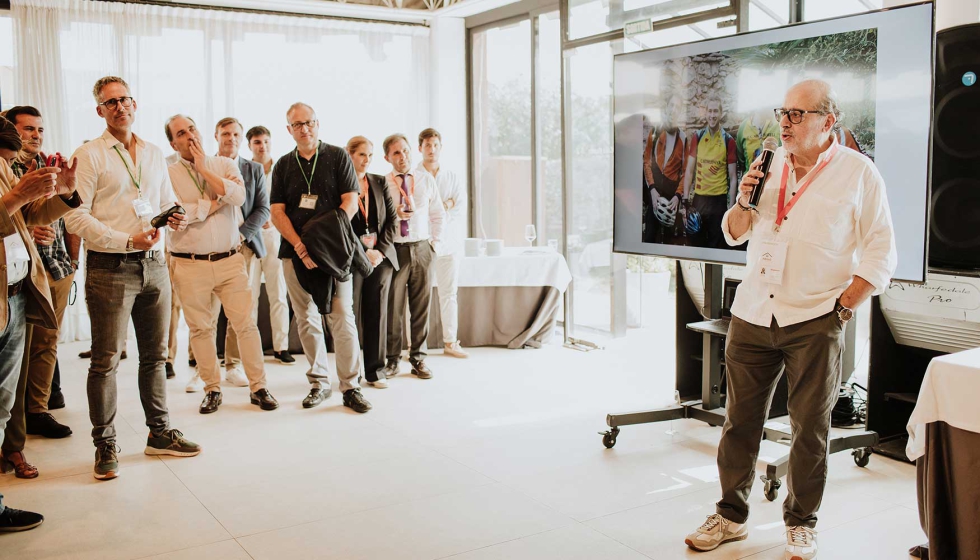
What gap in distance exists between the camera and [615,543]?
3.09 metres

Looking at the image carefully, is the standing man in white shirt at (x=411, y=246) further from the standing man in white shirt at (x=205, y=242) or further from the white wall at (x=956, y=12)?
the white wall at (x=956, y=12)

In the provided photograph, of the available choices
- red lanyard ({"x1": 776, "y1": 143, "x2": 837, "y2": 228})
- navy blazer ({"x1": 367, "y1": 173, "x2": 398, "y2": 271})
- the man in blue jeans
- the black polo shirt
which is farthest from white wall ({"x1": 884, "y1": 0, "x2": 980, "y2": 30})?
the man in blue jeans

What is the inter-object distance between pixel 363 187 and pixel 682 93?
2218mm

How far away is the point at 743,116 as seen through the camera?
3855 mm

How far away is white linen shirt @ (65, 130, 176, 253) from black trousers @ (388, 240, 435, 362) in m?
2.26

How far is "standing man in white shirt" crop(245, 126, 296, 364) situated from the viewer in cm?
630

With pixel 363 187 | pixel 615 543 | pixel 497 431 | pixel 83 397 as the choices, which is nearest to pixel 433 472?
pixel 497 431

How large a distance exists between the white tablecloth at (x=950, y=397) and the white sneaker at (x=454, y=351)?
164 inches

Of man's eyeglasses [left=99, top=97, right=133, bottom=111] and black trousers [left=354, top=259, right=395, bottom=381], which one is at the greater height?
man's eyeglasses [left=99, top=97, right=133, bottom=111]

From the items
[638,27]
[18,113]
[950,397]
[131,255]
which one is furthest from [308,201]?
[950,397]

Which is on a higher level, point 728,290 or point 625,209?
point 625,209

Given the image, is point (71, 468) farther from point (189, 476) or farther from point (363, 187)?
point (363, 187)

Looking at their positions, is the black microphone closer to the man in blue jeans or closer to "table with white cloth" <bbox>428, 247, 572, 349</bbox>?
the man in blue jeans

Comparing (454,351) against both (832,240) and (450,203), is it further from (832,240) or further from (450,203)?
(832,240)
